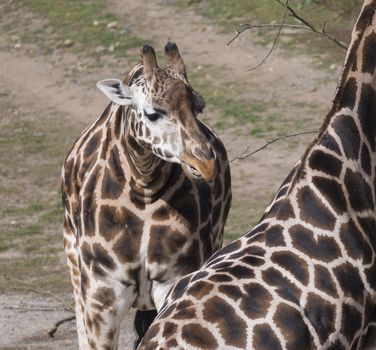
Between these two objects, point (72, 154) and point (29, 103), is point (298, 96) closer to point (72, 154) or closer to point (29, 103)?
point (29, 103)

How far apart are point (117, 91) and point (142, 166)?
449 millimetres

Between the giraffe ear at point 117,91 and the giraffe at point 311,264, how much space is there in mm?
1560

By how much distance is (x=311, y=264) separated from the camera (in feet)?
20.9

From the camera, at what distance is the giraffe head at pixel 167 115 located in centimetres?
760

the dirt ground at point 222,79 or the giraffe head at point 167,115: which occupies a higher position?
the giraffe head at point 167,115

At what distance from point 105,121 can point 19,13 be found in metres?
14.7

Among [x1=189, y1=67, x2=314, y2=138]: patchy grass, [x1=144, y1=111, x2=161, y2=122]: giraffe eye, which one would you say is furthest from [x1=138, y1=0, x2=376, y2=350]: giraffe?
[x1=189, y1=67, x2=314, y2=138]: patchy grass

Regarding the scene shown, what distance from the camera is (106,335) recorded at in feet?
26.9

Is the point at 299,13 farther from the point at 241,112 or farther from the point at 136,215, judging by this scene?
the point at 136,215

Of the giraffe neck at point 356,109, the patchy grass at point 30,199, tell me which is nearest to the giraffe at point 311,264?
the giraffe neck at point 356,109

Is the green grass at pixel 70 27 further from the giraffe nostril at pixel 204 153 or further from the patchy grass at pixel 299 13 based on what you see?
the giraffe nostril at pixel 204 153

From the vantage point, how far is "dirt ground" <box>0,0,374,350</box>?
16.2 meters

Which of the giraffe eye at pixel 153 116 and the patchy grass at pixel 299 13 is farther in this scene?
the patchy grass at pixel 299 13

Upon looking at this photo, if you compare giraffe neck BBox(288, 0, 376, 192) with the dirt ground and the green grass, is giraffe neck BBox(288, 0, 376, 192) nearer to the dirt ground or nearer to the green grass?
the dirt ground
